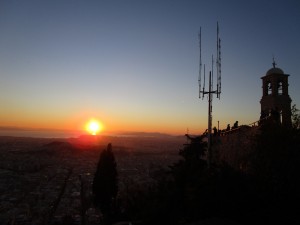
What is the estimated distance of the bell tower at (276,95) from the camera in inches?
853

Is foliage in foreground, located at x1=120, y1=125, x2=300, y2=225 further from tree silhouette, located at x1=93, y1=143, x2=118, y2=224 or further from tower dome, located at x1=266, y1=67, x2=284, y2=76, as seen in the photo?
tree silhouette, located at x1=93, y1=143, x2=118, y2=224

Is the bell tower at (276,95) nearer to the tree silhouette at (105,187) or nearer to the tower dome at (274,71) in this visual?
the tower dome at (274,71)

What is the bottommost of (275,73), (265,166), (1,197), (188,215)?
(1,197)

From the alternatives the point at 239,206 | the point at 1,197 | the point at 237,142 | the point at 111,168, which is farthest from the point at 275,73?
the point at 1,197

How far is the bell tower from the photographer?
2167 cm

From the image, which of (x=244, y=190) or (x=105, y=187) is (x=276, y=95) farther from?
(x=105, y=187)

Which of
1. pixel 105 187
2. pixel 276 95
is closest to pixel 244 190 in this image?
pixel 276 95

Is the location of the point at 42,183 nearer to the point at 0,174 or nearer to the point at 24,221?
the point at 0,174

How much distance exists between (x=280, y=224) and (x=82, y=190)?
1598 inches

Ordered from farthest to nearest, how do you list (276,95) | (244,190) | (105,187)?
(105,187), (276,95), (244,190)

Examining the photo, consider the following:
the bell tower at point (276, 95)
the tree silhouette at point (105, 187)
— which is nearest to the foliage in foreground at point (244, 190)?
the bell tower at point (276, 95)

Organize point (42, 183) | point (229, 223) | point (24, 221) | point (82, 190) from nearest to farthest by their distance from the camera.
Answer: point (229, 223)
point (24, 221)
point (82, 190)
point (42, 183)

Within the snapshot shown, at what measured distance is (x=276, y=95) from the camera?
2205 centimetres

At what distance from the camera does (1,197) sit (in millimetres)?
43906
